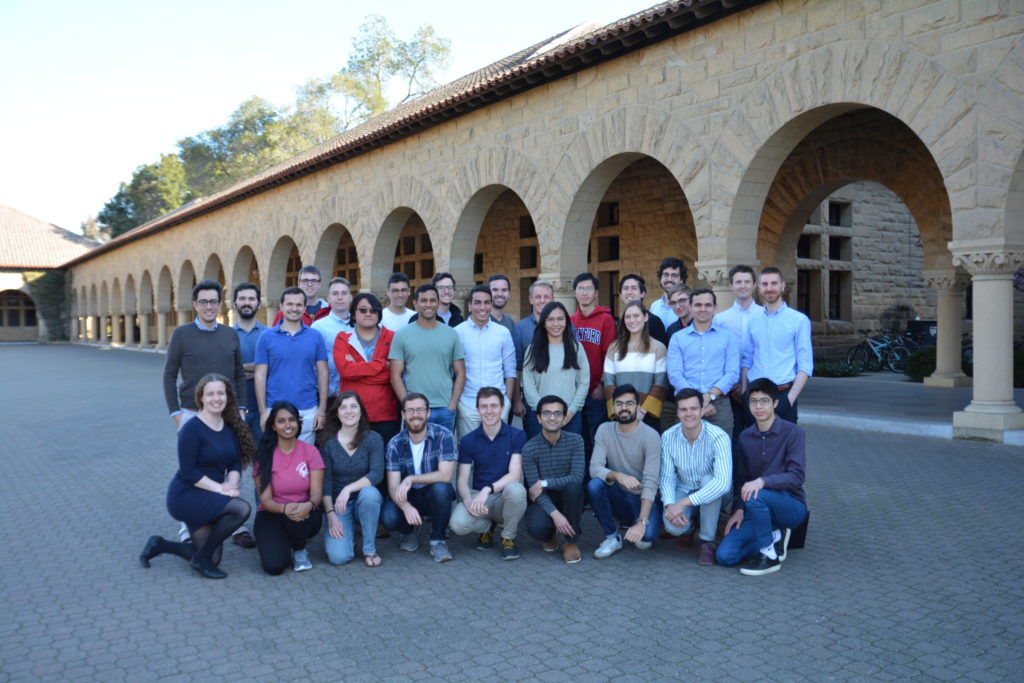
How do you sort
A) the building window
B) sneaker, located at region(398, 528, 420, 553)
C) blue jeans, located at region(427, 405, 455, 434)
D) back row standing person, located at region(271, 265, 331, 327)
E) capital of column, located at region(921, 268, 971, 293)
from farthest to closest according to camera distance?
the building window → capital of column, located at region(921, 268, 971, 293) → back row standing person, located at region(271, 265, 331, 327) → blue jeans, located at region(427, 405, 455, 434) → sneaker, located at region(398, 528, 420, 553)

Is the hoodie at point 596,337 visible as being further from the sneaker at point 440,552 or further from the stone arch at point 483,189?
the stone arch at point 483,189

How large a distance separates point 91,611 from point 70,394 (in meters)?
14.7

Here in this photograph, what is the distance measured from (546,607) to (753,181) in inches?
305

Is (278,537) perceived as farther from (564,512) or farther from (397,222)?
(397,222)

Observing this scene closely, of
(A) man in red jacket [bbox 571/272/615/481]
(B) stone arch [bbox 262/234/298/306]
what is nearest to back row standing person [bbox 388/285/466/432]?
(A) man in red jacket [bbox 571/272/615/481]

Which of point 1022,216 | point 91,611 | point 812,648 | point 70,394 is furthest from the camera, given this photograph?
point 70,394

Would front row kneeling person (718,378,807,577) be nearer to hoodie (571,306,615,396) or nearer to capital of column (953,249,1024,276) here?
hoodie (571,306,615,396)

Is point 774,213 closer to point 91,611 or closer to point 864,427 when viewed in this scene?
point 864,427

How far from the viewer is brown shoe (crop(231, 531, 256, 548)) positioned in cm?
588

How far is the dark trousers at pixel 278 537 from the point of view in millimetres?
5156

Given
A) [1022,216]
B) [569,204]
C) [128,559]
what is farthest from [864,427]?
[128,559]

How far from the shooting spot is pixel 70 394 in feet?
57.7

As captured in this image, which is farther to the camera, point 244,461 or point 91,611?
point 244,461

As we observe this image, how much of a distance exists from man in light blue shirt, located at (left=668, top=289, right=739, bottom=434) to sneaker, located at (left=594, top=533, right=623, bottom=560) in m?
1.04
